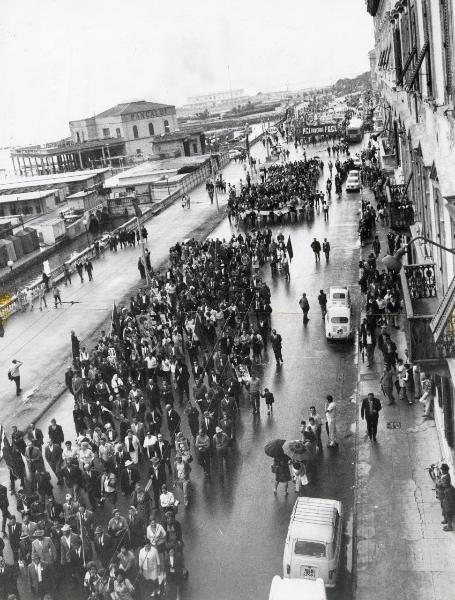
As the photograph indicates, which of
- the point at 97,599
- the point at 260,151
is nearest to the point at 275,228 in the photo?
the point at 97,599

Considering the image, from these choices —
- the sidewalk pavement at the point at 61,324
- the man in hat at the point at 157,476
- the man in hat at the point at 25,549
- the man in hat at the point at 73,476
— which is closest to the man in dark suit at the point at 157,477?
the man in hat at the point at 157,476

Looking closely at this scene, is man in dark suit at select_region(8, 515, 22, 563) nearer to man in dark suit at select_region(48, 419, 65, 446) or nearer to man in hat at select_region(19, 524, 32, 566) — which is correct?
man in hat at select_region(19, 524, 32, 566)

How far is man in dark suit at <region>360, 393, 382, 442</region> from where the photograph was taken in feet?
63.5

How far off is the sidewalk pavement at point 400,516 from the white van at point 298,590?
1.85m

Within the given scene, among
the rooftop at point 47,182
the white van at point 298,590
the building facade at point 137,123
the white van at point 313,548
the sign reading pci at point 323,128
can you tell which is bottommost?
the white van at point 313,548

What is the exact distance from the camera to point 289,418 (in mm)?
22234

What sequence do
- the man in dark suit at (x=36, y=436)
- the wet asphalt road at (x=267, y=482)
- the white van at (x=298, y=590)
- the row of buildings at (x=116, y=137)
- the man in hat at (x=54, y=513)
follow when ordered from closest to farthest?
the white van at (x=298, y=590)
the wet asphalt road at (x=267, y=482)
the man in hat at (x=54, y=513)
the man in dark suit at (x=36, y=436)
the row of buildings at (x=116, y=137)

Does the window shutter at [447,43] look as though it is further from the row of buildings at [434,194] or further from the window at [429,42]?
the window at [429,42]

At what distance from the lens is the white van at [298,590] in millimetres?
12305

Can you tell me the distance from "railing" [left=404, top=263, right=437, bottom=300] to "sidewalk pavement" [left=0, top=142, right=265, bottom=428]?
1481 centimetres

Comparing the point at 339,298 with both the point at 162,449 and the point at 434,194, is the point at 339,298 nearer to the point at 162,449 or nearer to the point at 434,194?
the point at 162,449

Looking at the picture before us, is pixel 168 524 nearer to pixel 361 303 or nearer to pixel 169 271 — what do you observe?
pixel 361 303

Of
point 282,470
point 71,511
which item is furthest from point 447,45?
point 71,511

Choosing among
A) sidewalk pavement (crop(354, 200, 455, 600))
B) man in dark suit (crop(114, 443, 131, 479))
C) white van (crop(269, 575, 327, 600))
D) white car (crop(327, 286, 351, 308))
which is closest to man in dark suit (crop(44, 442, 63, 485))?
man in dark suit (crop(114, 443, 131, 479))
